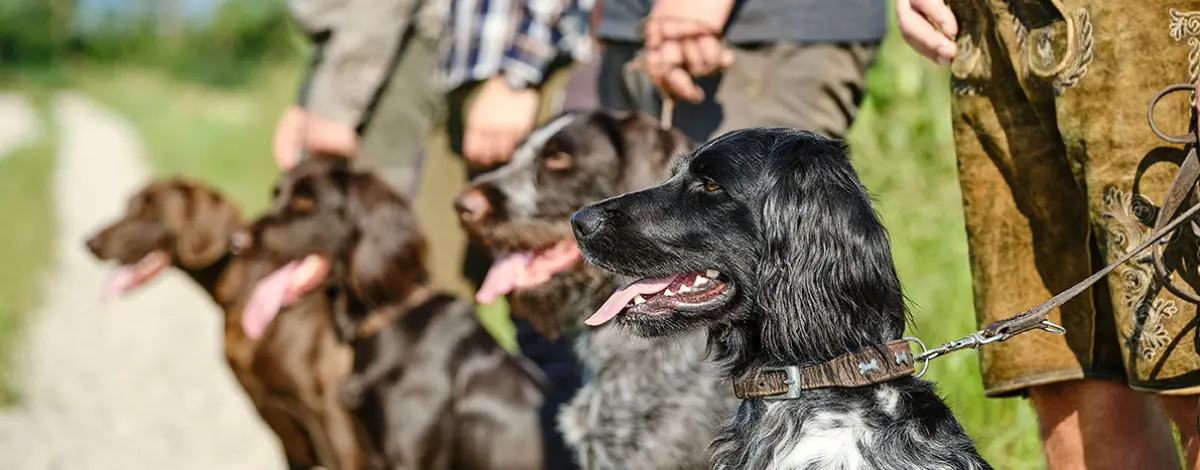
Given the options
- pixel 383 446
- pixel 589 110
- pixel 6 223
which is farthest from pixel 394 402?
pixel 6 223

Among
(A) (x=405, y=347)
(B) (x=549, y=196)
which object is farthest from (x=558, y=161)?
(A) (x=405, y=347)

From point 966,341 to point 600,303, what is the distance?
1.93 metres

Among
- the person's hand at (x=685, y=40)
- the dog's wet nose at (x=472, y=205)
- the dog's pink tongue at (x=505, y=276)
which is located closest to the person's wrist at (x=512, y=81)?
the dog's wet nose at (x=472, y=205)

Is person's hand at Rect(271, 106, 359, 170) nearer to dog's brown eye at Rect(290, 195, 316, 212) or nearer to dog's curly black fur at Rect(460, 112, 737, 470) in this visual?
dog's brown eye at Rect(290, 195, 316, 212)

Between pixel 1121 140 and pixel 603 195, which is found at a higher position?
pixel 1121 140

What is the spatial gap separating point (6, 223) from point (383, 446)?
13.0 metres

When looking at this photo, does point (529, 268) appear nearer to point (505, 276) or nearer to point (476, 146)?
point (505, 276)

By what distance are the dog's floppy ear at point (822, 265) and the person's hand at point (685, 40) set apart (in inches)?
46.3

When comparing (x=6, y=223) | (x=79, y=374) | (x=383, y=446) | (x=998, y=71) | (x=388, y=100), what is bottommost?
(x=6, y=223)

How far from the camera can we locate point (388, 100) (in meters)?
5.93

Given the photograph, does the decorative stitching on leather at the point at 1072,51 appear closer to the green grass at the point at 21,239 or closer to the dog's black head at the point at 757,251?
the dog's black head at the point at 757,251

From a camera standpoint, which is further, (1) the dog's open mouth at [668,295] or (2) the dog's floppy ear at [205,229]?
(2) the dog's floppy ear at [205,229]

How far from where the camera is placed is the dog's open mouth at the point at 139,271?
6801mm

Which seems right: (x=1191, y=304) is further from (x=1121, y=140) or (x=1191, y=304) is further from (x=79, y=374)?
(x=79, y=374)
